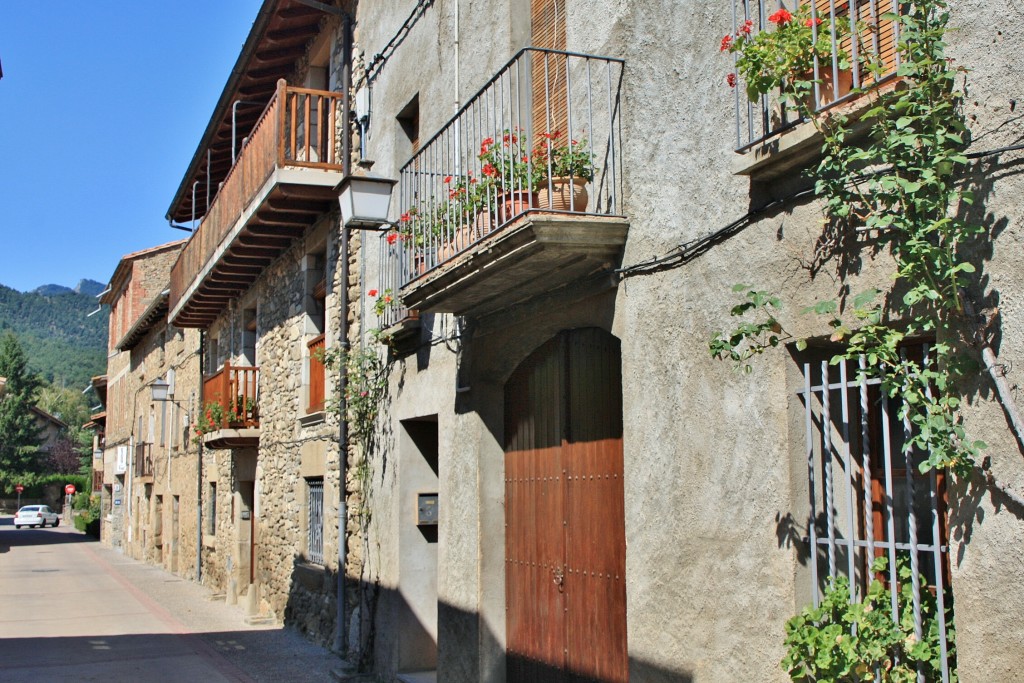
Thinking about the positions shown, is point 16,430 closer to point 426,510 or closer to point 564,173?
point 426,510

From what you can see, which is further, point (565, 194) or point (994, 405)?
point (565, 194)

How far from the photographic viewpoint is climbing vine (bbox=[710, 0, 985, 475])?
3.61 metres

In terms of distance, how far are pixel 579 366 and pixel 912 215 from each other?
3.27 metres

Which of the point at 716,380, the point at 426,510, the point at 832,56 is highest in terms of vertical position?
the point at 832,56

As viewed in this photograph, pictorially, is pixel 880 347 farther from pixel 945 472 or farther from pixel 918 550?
pixel 918 550

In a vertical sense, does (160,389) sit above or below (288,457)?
above

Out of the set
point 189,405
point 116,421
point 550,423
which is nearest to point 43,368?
point 116,421

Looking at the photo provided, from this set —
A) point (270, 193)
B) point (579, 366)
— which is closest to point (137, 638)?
point (270, 193)

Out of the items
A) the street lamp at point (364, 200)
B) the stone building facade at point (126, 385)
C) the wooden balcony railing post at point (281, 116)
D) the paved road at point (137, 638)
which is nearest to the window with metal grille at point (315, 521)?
the paved road at point (137, 638)

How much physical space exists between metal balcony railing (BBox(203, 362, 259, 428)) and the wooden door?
877 cm

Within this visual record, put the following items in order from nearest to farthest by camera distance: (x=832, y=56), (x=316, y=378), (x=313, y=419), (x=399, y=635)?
(x=832, y=56), (x=399, y=635), (x=313, y=419), (x=316, y=378)

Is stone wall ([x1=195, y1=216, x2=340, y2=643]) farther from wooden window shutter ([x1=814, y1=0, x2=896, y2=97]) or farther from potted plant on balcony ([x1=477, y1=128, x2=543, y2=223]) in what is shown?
wooden window shutter ([x1=814, y1=0, x2=896, y2=97])

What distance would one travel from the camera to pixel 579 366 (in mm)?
6797

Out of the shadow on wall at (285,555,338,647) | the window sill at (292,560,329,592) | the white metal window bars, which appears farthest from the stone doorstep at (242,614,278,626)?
the white metal window bars
